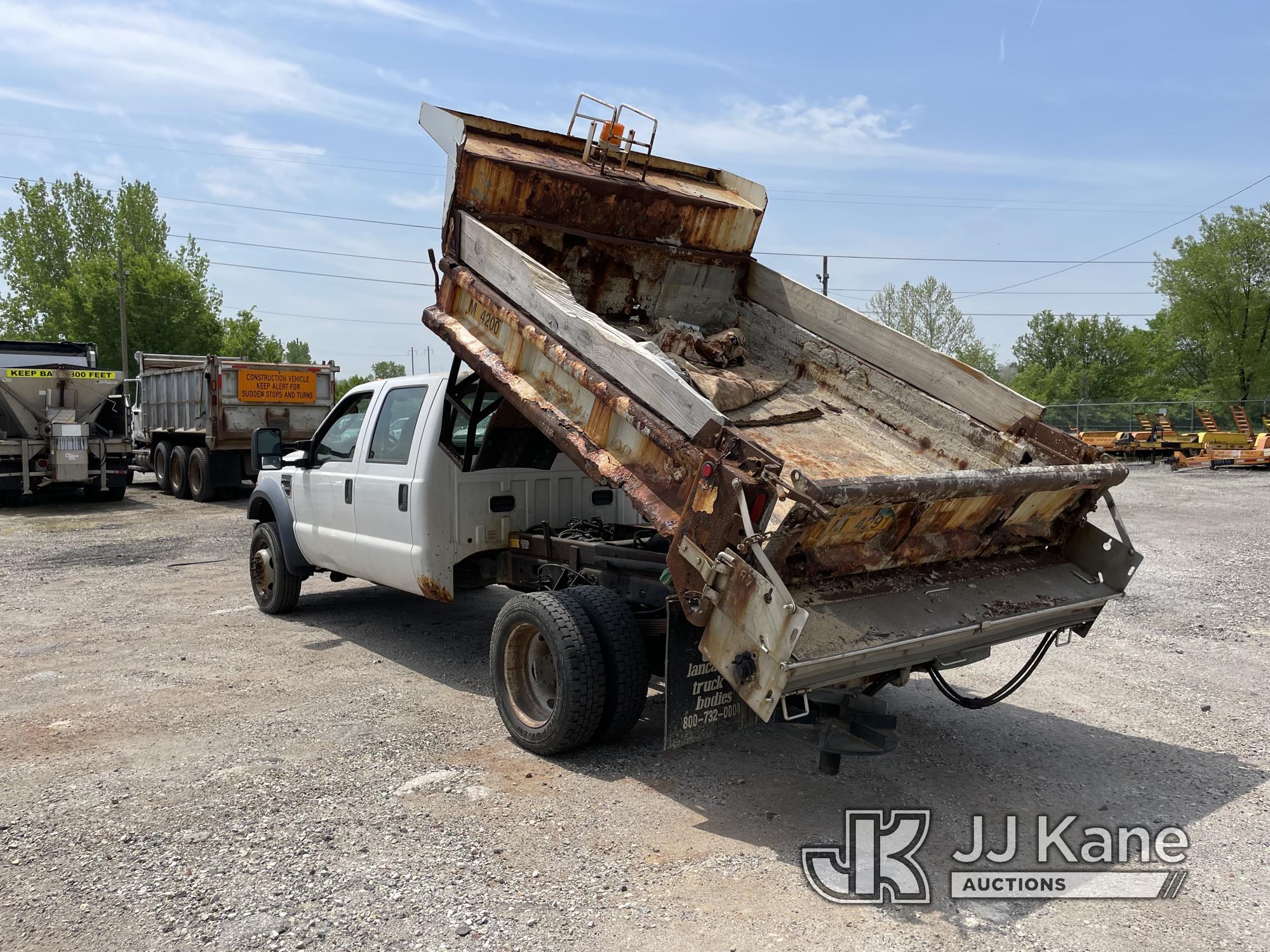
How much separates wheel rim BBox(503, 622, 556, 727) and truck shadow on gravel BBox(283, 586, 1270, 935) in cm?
23

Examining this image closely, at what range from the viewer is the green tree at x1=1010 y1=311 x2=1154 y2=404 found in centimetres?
7188

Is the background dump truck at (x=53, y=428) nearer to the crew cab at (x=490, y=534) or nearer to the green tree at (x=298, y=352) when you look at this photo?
the crew cab at (x=490, y=534)

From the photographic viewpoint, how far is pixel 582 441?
4480mm

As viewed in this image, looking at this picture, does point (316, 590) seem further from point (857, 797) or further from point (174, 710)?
point (857, 797)

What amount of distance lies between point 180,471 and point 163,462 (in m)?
1.22

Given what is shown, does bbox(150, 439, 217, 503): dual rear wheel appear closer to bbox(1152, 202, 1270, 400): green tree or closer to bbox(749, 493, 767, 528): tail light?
bbox(749, 493, 767, 528): tail light

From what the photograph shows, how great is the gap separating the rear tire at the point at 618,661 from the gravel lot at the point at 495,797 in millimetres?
274

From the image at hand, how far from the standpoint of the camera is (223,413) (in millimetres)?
17359

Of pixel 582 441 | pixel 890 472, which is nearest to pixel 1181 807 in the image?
pixel 890 472

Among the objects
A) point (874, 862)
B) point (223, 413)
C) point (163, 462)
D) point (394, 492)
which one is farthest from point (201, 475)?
point (874, 862)

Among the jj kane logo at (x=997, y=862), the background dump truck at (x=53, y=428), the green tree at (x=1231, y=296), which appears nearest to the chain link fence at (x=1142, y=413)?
the green tree at (x=1231, y=296)

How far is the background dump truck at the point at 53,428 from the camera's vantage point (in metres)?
16.7

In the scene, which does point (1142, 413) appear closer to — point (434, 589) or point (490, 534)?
point (490, 534)

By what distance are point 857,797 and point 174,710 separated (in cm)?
389
